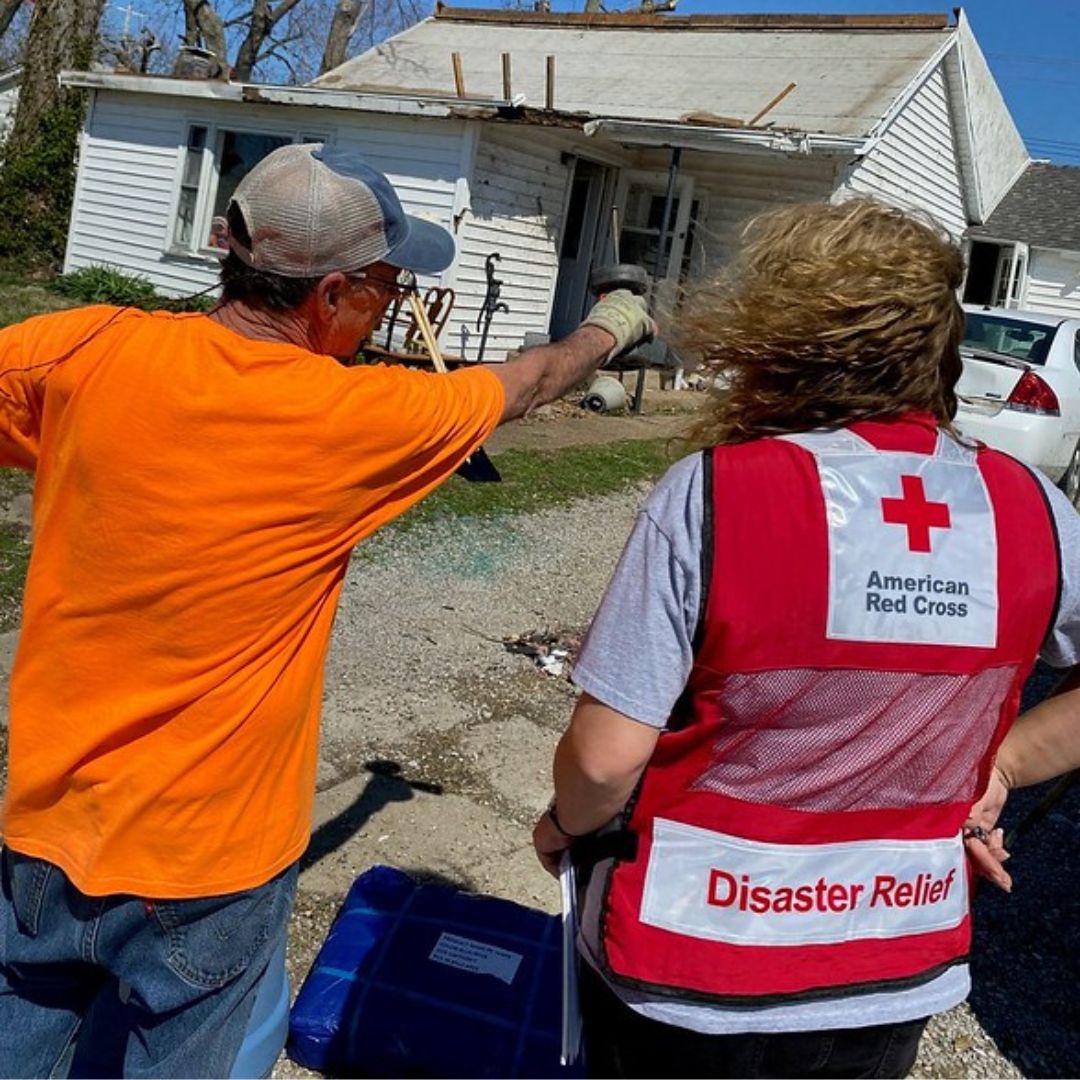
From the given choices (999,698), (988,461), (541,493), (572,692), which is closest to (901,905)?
(999,698)

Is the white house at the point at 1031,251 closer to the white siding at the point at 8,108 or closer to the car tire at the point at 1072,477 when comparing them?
the car tire at the point at 1072,477

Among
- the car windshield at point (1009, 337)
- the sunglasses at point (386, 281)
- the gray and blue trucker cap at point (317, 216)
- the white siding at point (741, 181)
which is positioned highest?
the white siding at point (741, 181)

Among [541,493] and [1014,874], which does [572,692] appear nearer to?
[1014,874]

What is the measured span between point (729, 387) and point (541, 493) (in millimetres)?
6727

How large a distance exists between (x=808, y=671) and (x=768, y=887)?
295mm

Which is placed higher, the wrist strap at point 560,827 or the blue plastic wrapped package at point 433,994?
the wrist strap at point 560,827

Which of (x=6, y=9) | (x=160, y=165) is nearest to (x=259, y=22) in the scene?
(x=6, y=9)

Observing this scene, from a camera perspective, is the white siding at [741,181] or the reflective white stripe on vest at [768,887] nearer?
the reflective white stripe on vest at [768,887]

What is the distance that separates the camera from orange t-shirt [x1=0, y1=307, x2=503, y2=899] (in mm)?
1552

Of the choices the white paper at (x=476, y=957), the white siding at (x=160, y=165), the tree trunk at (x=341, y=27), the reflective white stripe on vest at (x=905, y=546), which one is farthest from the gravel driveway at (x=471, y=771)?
the tree trunk at (x=341, y=27)

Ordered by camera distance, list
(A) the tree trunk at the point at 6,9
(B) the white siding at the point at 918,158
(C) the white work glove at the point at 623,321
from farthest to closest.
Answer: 1. (A) the tree trunk at the point at 6,9
2. (B) the white siding at the point at 918,158
3. (C) the white work glove at the point at 623,321

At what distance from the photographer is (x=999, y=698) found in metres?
1.54

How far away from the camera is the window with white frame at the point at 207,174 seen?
14.1m

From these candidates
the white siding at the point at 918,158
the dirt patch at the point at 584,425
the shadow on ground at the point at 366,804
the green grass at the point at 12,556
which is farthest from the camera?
the white siding at the point at 918,158
